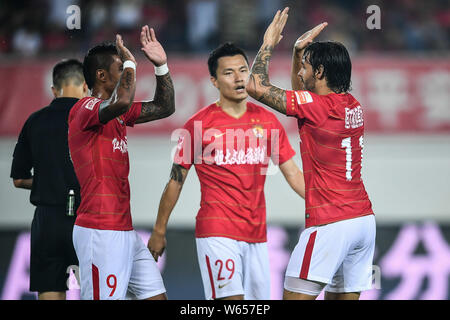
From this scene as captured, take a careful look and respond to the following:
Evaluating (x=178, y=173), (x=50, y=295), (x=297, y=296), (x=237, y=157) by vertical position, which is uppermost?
(x=237, y=157)

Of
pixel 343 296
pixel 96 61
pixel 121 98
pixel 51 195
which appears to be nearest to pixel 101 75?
pixel 96 61

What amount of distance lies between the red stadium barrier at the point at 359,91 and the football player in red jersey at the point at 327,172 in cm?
439

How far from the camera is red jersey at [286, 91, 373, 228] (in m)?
4.43

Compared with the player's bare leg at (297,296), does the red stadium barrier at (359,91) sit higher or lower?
higher

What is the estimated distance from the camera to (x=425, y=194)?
351 inches

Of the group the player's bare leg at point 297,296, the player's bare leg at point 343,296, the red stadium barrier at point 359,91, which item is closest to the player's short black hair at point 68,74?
the player's bare leg at point 297,296

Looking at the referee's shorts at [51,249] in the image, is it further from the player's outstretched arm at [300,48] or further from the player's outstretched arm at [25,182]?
the player's outstretched arm at [300,48]

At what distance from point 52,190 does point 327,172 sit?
189 cm

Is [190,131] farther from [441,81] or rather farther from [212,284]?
[441,81]

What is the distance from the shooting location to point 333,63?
14.8 feet

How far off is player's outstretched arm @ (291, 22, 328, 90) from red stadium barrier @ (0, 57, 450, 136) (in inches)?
159

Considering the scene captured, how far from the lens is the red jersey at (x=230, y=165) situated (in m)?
4.89

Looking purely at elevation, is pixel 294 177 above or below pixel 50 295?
above

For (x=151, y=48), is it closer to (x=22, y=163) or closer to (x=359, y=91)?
Answer: (x=22, y=163)
